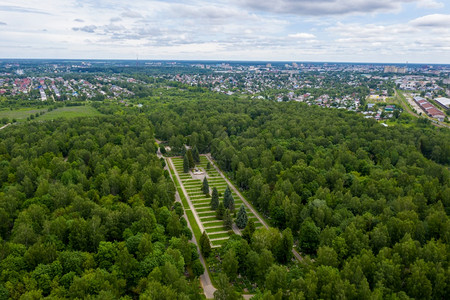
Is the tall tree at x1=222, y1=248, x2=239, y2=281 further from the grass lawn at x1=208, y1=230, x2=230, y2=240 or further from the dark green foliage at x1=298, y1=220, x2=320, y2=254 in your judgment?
the dark green foliage at x1=298, y1=220, x2=320, y2=254

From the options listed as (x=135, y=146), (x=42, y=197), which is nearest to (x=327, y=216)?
(x=42, y=197)

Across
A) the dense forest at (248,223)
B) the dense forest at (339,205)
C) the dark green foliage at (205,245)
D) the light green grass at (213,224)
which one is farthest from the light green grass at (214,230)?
the dark green foliage at (205,245)

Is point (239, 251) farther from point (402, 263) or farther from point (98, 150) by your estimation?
point (98, 150)

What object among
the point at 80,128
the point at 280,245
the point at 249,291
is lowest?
the point at 249,291

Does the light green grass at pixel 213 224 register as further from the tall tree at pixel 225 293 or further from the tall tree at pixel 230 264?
the tall tree at pixel 225 293

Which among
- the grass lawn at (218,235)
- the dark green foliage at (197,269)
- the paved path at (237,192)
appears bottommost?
the grass lawn at (218,235)
